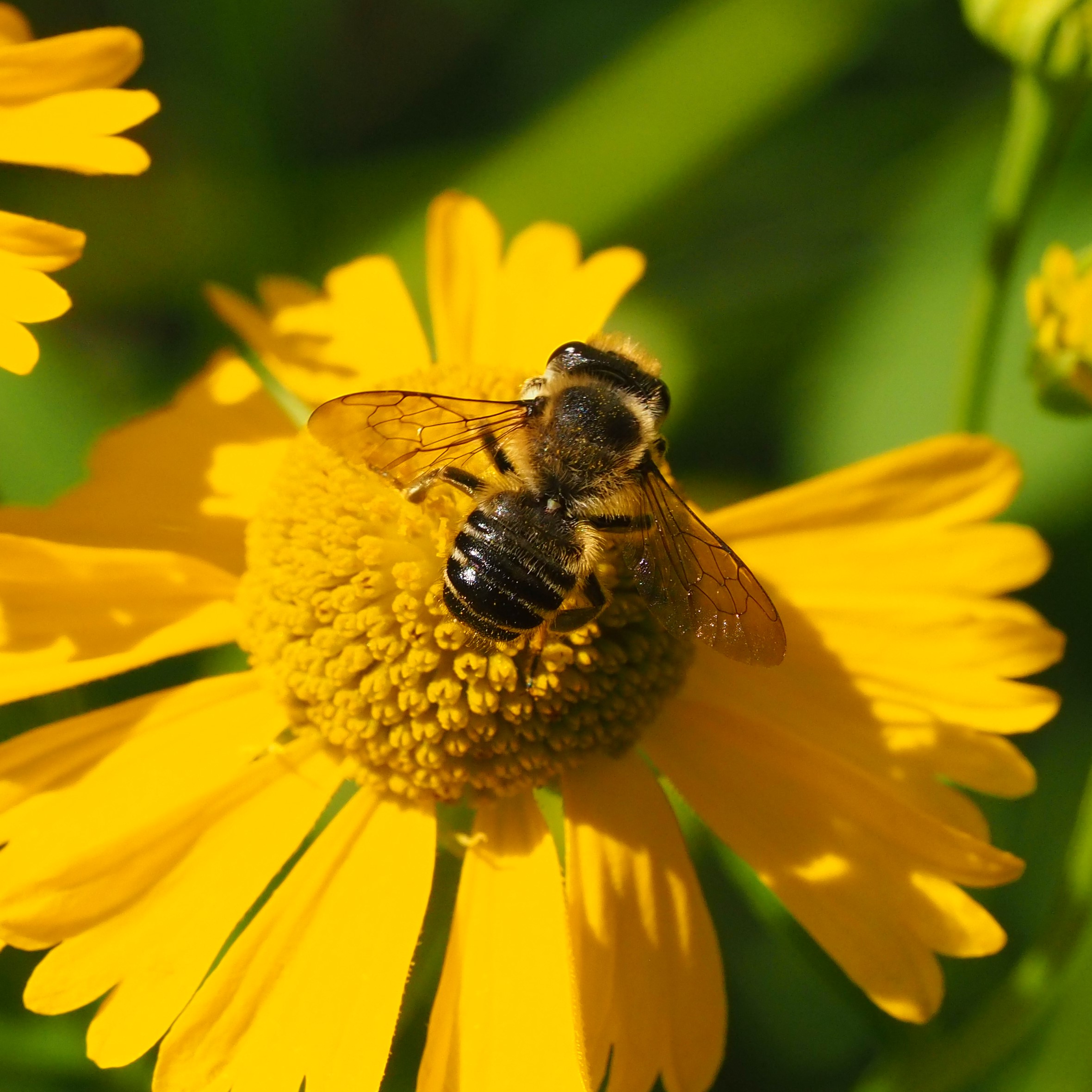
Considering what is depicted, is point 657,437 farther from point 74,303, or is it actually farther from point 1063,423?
point 74,303

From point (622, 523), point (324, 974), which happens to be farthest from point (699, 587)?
point (324, 974)

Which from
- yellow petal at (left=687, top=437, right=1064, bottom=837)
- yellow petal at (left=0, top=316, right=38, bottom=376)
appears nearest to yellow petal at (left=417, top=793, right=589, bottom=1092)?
yellow petal at (left=687, top=437, right=1064, bottom=837)

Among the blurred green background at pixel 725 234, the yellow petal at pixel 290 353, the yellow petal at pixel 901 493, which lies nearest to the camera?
the yellow petal at pixel 901 493

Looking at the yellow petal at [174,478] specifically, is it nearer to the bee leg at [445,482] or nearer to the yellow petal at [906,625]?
the bee leg at [445,482]

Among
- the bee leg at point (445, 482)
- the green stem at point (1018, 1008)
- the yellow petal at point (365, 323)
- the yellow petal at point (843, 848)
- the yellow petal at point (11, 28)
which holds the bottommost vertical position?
the green stem at point (1018, 1008)

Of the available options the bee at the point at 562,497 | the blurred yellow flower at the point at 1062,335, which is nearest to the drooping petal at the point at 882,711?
the blurred yellow flower at the point at 1062,335

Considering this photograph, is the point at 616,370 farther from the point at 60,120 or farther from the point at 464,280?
the point at 60,120
